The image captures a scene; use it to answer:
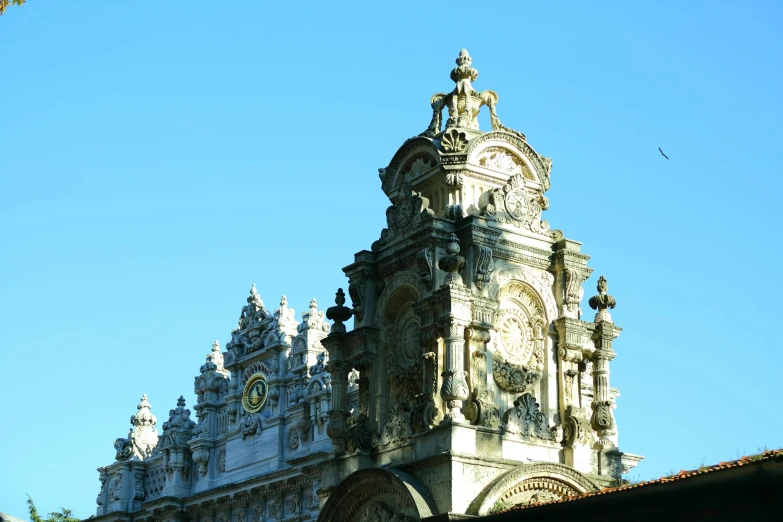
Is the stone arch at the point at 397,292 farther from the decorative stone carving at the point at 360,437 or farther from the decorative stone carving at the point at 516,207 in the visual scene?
the decorative stone carving at the point at 360,437

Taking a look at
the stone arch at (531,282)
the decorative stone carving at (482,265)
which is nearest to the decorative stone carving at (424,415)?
the decorative stone carving at (482,265)

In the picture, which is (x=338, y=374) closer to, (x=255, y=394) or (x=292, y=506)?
(x=292, y=506)

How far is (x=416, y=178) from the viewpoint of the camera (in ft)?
87.6

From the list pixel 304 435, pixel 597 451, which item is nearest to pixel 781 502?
pixel 597 451

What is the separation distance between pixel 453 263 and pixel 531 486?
4.45 meters

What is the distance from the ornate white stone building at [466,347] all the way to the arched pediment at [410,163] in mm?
33

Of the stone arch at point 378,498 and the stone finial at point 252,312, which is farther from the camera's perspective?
the stone finial at point 252,312

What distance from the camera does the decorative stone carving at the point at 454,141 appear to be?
2594 centimetres

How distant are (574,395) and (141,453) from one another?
32.3 m

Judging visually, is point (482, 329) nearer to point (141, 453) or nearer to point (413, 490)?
point (413, 490)

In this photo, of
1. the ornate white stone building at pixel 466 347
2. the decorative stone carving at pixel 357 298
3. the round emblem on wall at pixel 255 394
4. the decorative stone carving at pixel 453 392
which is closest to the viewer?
the decorative stone carving at pixel 453 392

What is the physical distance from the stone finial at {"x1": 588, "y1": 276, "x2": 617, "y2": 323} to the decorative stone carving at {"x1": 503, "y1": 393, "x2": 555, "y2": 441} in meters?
2.41

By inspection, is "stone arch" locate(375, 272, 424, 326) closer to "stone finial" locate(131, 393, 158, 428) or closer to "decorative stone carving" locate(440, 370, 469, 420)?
"decorative stone carving" locate(440, 370, 469, 420)

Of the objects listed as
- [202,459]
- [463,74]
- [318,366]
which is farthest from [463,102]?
[202,459]
